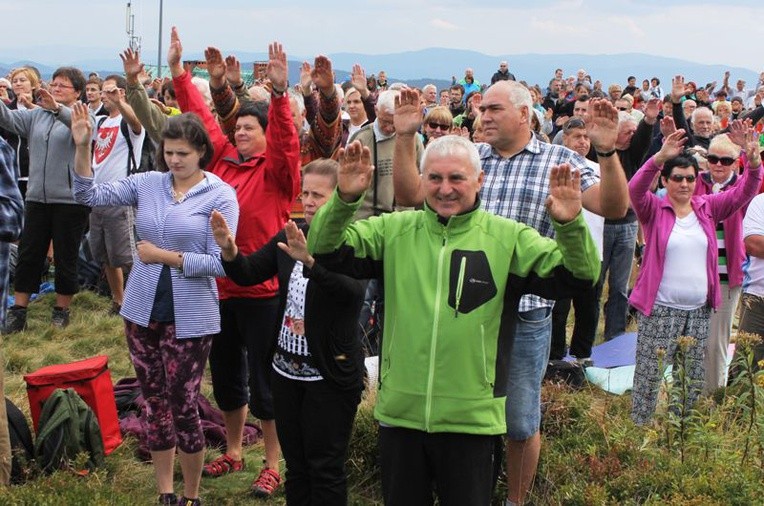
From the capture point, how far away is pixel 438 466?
11.6 feet

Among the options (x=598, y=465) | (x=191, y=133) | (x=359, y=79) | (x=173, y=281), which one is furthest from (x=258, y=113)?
(x=359, y=79)

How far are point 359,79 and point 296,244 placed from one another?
4840 millimetres

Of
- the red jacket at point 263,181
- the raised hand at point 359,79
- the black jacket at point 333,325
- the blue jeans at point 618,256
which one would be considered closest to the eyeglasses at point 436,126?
the raised hand at point 359,79

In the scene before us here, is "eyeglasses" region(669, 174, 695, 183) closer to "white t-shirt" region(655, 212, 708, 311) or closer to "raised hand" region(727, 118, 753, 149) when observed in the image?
"white t-shirt" region(655, 212, 708, 311)

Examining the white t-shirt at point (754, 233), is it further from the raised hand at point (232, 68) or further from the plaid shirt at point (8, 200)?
the plaid shirt at point (8, 200)

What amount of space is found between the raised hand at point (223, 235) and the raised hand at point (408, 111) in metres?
0.95

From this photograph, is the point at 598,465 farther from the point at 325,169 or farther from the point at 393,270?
the point at 325,169

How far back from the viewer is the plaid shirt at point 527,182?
430 centimetres

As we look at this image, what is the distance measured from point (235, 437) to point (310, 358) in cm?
150

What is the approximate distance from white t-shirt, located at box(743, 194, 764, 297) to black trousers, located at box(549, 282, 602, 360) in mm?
1182

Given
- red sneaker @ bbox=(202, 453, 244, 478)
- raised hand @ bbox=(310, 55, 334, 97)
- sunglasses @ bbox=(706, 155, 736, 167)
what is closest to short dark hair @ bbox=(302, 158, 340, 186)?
raised hand @ bbox=(310, 55, 334, 97)

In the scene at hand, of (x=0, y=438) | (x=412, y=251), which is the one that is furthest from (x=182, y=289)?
(x=412, y=251)

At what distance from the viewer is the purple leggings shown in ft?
14.9

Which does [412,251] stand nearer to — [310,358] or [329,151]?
[310,358]
